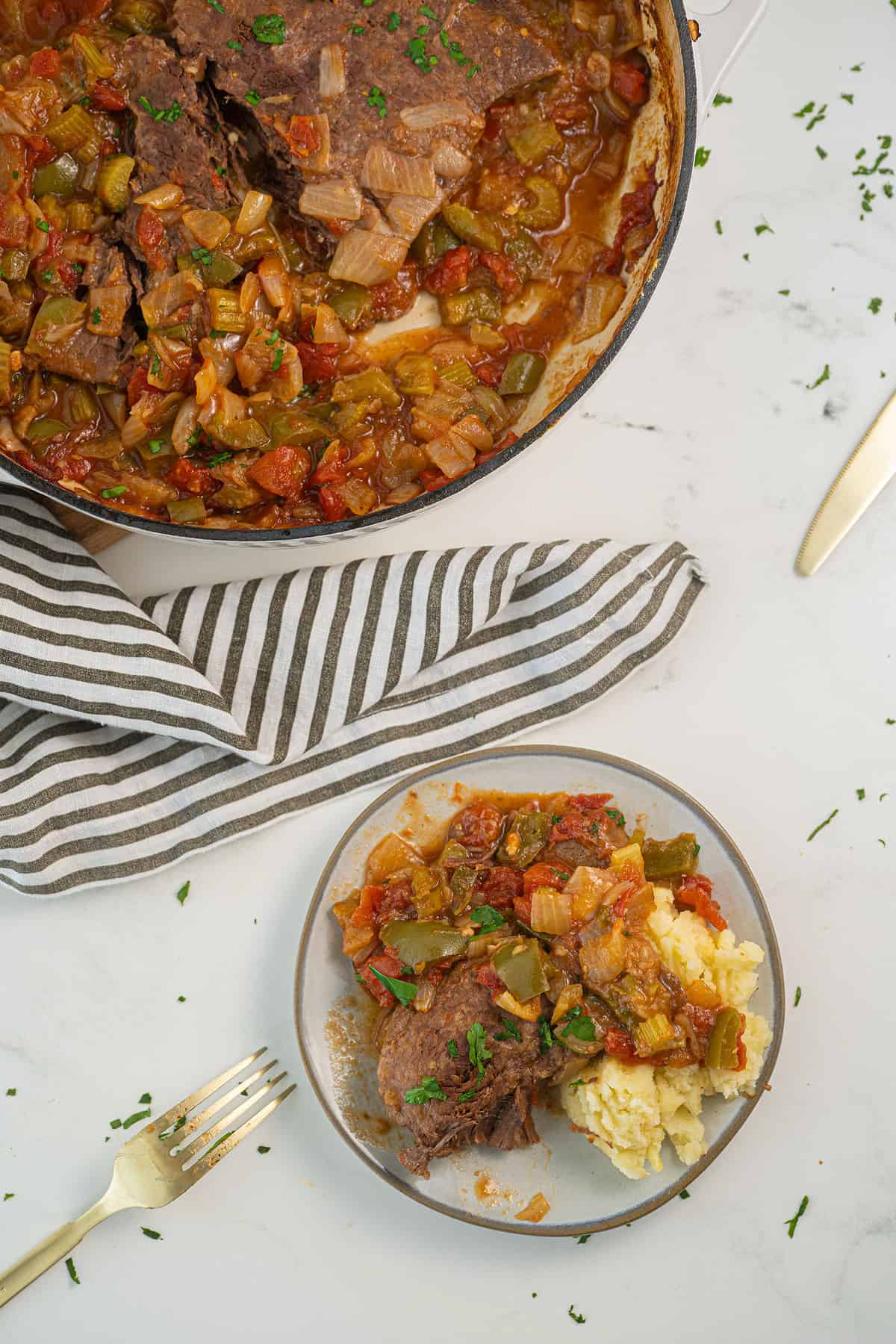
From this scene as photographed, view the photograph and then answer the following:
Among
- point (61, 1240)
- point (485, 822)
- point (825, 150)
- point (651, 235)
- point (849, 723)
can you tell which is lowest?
point (61, 1240)

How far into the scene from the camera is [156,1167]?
3.16 m

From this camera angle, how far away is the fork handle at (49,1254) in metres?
3.17

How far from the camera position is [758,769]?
3418mm

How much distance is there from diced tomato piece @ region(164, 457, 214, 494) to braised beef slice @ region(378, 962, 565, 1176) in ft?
4.97

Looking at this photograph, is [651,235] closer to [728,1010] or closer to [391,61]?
[391,61]

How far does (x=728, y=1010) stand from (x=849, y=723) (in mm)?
1066

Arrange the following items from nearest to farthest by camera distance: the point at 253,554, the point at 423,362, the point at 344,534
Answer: the point at 344,534 → the point at 423,362 → the point at 253,554

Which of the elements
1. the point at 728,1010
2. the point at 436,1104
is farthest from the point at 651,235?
the point at 436,1104

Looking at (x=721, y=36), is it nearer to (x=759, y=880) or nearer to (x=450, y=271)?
(x=450, y=271)

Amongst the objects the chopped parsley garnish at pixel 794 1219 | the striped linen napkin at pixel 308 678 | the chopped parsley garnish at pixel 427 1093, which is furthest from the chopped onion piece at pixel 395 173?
the chopped parsley garnish at pixel 794 1219

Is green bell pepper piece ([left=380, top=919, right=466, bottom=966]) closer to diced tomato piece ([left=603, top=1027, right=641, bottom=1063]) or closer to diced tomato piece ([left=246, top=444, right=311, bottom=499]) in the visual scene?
diced tomato piece ([left=603, top=1027, right=641, bottom=1063])

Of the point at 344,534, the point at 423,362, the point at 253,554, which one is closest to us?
the point at 344,534

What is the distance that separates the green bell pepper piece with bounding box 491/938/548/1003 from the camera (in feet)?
9.34

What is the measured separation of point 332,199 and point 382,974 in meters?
2.13
